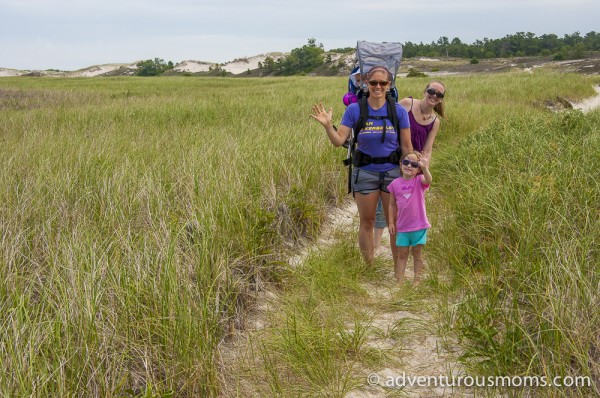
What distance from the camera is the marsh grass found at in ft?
7.12

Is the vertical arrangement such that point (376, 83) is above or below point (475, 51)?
below

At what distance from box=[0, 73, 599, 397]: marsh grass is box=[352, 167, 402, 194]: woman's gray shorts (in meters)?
0.67

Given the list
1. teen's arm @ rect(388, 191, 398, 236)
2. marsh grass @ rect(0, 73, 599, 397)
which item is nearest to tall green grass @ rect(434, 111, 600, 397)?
marsh grass @ rect(0, 73, 599, 397)

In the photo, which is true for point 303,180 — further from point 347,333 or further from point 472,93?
point 472,93

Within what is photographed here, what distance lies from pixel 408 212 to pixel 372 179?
39 cm

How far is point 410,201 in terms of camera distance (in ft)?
11.6

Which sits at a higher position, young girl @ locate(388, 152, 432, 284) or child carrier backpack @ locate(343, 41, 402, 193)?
child carrier backpack @ locate(343, 41, 402, 193)

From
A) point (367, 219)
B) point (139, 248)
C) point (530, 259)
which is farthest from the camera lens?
point (367, 219)

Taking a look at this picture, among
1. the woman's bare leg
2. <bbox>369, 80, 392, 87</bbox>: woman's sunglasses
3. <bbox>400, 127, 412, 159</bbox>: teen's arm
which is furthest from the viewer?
the woman's bare leg

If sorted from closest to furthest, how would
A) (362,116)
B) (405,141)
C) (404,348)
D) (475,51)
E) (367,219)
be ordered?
(404,348)
(362,116)
(405,141)
(367,219)
(475,51)

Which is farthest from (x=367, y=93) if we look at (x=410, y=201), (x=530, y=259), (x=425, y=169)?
(x=530, y=259)

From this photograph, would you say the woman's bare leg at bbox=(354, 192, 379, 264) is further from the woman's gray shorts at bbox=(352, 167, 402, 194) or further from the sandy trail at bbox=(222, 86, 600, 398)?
the sandy trail at bbox=(222, 86, 600, 398)

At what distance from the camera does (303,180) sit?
17.6 feet

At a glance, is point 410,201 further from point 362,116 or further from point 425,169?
point 362,116
